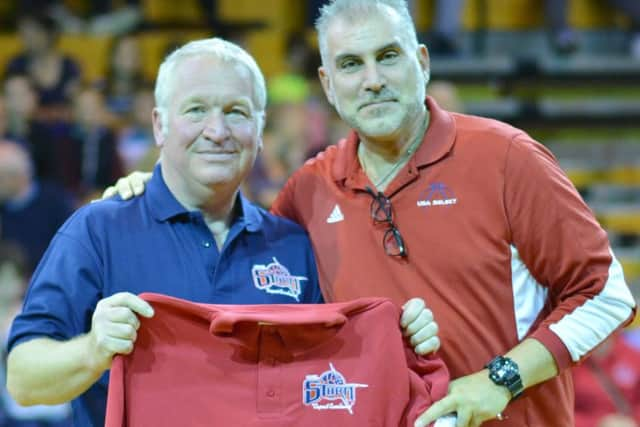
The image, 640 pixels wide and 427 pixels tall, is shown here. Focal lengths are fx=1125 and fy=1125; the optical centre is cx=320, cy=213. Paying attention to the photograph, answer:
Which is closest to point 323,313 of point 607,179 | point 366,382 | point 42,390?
point 366,382

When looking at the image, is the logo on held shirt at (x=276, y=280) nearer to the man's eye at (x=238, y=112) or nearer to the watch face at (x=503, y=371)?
the man's eye at (x=238, y=112)

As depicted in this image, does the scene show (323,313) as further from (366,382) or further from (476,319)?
(476,319)

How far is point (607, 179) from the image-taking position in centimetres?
816

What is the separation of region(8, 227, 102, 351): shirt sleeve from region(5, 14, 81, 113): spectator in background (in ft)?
14.2

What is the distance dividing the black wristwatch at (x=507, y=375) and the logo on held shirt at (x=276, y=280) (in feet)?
1.99

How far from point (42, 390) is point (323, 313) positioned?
2.32 ft

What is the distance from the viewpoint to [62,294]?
9.13ft

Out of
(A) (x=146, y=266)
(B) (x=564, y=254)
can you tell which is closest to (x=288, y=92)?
(A) (x=146, y=266)

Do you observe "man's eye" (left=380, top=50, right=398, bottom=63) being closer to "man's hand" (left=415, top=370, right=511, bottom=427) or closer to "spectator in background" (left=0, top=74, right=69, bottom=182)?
"man's hand" (left=415, top=370, right=511, bottom=427)

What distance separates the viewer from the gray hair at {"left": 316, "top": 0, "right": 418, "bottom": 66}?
2.97m

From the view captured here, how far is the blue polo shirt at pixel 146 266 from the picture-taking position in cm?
279

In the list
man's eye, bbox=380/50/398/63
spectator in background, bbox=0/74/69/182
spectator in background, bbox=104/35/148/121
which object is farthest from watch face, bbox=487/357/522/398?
spectator in background, bbox=104/35/148/121

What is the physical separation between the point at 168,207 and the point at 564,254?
1039 mm

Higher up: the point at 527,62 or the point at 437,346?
the point at 527,62
